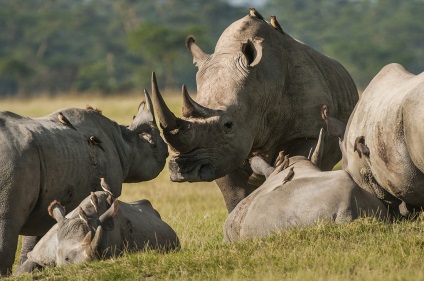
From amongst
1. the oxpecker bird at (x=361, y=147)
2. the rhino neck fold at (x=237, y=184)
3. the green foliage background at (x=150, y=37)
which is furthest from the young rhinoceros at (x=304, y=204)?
the green foliage background at (x=150, y=37)

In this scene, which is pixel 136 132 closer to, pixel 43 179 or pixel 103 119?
pixel 103 119

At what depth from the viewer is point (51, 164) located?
10102 millimetres

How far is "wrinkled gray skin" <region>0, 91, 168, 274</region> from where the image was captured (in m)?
9.62

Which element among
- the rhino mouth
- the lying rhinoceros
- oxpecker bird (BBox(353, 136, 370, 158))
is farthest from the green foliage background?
the lying rhinoceros

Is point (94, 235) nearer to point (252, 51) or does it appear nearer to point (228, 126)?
point (228, 126)

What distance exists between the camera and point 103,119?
1158 cm

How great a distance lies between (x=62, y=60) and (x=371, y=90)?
2970 inches

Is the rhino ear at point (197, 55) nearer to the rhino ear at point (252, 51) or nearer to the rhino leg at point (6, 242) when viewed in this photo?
the rhino ear at point (252, 51)

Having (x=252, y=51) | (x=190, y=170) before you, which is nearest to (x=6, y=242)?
(x=190, y=170)

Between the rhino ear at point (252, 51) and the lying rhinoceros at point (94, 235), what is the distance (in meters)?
2.63

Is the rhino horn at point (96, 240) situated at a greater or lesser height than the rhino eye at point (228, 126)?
lesser

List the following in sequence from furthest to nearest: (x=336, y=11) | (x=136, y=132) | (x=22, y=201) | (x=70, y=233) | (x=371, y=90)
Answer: (x=336, y=11), (x=136, y=132), (x=371, y=90), (x=22, y=201), (x=70, y=233)

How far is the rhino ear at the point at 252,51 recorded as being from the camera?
1197 cm

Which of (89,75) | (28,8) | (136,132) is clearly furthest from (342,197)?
(28,8)
